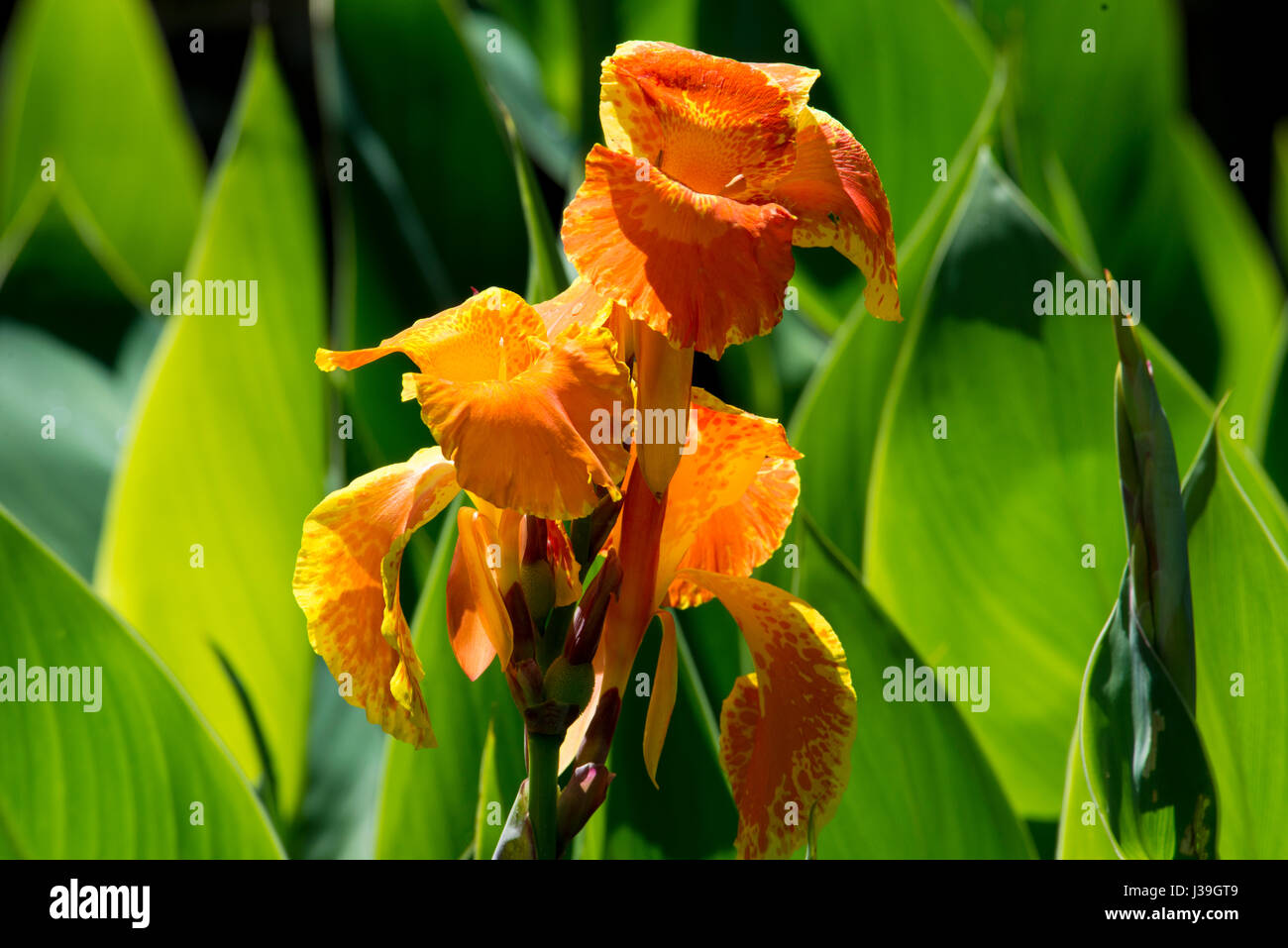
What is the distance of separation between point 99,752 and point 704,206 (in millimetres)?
406

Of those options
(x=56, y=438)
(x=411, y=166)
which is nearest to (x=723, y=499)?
(x=411, y=166)

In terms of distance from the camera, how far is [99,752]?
0.50 meters

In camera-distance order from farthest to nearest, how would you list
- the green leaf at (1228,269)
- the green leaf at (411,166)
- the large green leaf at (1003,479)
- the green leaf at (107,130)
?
the green leaf at (107,130) < the green leaf at (1228,269) < the green leaf at (411,166) < the large green leaf at (1003,479)

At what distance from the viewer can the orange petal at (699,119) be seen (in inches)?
10.9

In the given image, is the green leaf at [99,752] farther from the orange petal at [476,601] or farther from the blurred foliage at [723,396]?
the orange petal at [476,601]

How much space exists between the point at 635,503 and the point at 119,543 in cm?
50

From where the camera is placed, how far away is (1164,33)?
902 millimetres

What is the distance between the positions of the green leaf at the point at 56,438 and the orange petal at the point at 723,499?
58 cm

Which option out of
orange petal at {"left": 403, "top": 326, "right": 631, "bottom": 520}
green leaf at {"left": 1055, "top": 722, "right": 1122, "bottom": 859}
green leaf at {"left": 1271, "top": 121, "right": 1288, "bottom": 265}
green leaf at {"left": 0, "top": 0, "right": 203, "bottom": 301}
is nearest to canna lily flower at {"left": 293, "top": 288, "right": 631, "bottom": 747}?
orange petal at {"left": 403, "top": 326, "right": 631, "bottom": 520}

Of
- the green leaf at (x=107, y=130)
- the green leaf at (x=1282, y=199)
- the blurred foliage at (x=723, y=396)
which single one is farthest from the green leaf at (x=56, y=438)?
the green leaf at (x=1282, y=199)

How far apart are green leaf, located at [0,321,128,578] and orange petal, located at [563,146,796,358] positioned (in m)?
0.64

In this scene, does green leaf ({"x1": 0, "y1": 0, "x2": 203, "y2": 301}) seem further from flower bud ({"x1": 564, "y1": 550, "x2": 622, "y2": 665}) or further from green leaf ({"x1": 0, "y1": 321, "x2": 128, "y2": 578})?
flower bud ({"x1": 564, "y1": 550, "x2": 622, "y2": 665})
